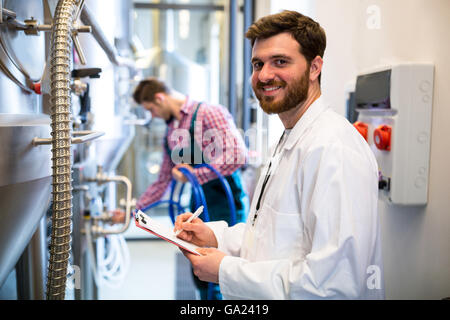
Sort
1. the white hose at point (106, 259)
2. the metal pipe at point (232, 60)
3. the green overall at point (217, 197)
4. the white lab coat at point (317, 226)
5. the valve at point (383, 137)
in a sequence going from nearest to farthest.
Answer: the white lab coat at point (317, 226)
the valve at point (383, 137)
the green overall at point (217, 197)
the white hose at point (106, 259)
the metal pipe at point (232, 60)

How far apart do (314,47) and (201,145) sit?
0.75 m

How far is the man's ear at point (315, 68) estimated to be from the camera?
32.9 inches

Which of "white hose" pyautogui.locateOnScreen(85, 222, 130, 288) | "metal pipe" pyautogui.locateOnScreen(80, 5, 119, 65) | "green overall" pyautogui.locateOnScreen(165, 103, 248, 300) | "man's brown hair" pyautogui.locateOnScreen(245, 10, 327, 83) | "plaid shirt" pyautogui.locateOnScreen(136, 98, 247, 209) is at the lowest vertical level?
"white hose" pyautogui.locateOnScreen(85, 222, 130, 288)

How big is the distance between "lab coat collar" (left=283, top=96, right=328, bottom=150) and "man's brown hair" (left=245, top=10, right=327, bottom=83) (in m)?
0.09

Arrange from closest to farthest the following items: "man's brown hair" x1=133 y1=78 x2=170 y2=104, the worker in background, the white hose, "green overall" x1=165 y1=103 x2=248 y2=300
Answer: "green overall" x1=165 y1=103 x2=248 y2=300 < the worker in background < the white hose < "man's brown hair" x1=133 y1=78 x2=170 y2=104

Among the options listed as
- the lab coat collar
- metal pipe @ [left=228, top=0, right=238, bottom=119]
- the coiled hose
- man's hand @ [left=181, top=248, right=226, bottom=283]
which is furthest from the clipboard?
metal pipe @ [left=228, top=0, right=238, bottom=119]

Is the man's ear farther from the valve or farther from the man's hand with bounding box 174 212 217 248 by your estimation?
the man's hand with bounding box 174 212 217 248

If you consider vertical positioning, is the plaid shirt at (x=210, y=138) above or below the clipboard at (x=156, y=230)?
above

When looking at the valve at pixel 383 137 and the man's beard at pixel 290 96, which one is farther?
the valve at pixel 383 137

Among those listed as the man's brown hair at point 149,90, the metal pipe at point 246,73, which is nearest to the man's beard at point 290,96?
the man's brown hair at point 149,90

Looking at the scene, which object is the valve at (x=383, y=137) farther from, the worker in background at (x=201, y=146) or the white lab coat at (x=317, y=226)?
the worker in background at (x=201, y=146)

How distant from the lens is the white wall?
869 mm

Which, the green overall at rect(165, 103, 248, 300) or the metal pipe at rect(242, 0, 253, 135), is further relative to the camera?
the metal pipe at rect(242, 0, 253, 135)
